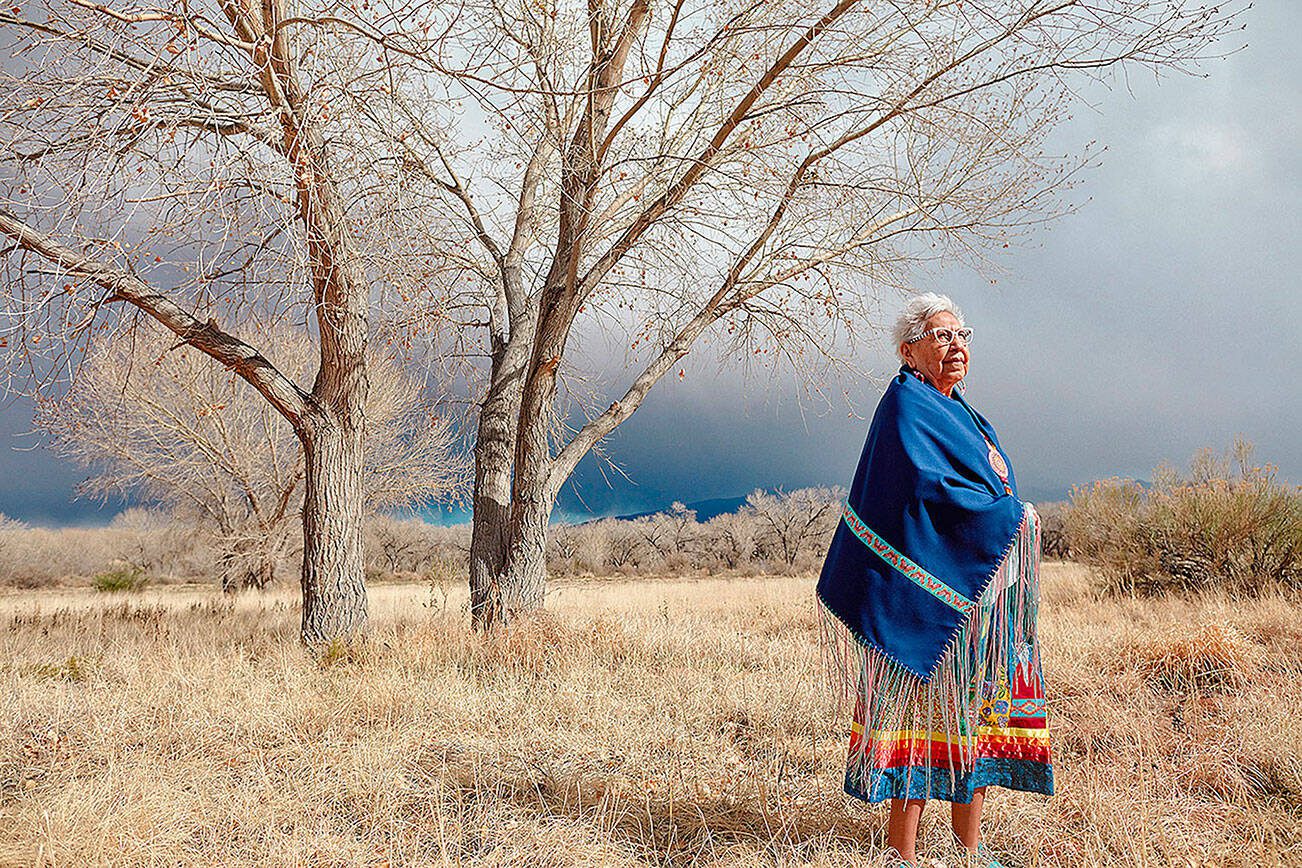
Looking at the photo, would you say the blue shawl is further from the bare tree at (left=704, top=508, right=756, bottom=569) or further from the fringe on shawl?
the bare tree at (left=704, top=508, right=756, bottom=569)

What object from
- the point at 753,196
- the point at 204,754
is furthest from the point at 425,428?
the point at 204,754

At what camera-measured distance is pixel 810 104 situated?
6.84m

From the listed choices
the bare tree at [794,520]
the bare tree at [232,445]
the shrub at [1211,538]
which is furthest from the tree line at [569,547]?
the shrub at [1211,538]

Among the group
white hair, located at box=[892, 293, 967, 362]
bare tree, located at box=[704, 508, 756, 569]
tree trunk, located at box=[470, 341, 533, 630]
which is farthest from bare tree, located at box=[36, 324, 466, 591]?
bare tree, located at box=[704, 508, 756, 569]

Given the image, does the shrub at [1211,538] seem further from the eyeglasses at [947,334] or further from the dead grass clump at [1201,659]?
the eyeglasses at [947,334]

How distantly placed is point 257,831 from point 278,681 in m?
2.86

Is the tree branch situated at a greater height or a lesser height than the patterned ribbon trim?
greater

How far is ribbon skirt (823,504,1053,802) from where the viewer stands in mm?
3049

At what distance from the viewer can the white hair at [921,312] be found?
3.39 m

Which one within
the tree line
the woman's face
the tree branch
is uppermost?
the tree branch

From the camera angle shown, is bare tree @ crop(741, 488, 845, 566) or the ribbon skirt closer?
the ribbon skirt

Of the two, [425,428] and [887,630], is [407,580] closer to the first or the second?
[425,428]

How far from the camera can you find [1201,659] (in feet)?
20.0

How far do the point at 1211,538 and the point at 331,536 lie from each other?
34.9 feet
